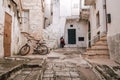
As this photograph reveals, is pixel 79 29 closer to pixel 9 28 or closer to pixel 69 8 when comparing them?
pixel 69 8

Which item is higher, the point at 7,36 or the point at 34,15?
the point at 34,15

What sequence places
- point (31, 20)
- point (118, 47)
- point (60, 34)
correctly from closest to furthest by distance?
point (118, 47) < point (31, 20) < point (60, 34)

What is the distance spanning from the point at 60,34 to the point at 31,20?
5848 mm

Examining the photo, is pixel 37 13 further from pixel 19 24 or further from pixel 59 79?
pixel 59 79

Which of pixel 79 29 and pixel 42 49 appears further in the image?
pixel 79 29

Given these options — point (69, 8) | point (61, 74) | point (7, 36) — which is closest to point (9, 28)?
point (7, 36)

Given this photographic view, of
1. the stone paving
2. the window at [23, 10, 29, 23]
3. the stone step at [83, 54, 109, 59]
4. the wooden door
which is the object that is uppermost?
the window at [23, 10, 29, 23]

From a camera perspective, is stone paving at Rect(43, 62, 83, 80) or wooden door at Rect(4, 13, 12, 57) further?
wooden door at Rect(4, 13, 12, 57)

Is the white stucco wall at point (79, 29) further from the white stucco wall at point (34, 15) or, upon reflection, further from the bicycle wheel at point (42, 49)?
the bicycle wheel at point (42, 49)

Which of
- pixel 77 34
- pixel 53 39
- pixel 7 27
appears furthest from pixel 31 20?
pixel 77 34

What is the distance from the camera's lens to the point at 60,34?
20.4 meters

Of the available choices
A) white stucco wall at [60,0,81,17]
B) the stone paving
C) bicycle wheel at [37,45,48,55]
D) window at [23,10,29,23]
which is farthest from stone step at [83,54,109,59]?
white stucco wall at [60,0,81,17]

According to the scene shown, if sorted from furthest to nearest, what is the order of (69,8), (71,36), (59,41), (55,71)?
(69,8), (71,36), (59,41), (55,71)

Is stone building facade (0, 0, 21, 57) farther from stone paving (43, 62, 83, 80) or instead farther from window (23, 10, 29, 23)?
stone paving (43, 62, 83, 80)
